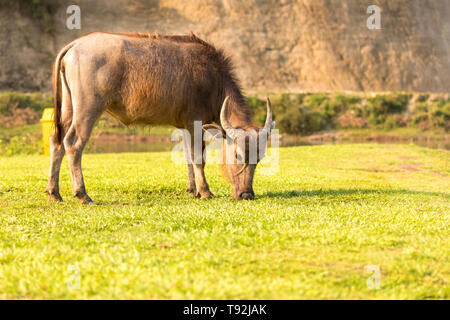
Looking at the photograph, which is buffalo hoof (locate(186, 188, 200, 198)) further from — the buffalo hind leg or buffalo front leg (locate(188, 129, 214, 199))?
the buffalo hind leg

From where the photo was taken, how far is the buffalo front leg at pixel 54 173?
869 cm

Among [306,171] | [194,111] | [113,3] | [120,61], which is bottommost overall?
[306,171]

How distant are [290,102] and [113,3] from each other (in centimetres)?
2063

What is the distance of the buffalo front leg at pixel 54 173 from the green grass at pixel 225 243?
0.27 m

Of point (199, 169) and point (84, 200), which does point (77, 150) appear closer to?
point (84, 200)

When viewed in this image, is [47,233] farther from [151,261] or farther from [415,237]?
[415,237]

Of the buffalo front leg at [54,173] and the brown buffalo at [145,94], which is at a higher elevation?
the brown buffalo at [145,94]

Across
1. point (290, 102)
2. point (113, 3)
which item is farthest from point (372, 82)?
point (113, 3)

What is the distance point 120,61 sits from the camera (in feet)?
28.3

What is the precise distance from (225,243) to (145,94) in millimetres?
4118

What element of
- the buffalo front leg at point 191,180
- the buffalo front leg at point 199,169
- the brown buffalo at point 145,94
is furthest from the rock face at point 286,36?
the buffalo front leg at point 199,169

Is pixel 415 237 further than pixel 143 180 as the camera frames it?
No

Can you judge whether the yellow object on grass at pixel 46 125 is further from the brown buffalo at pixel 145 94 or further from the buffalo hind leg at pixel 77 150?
the buffalo hind leg at pixel 77 150

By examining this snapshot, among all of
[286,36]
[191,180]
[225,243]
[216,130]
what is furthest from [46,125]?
[286,36]
